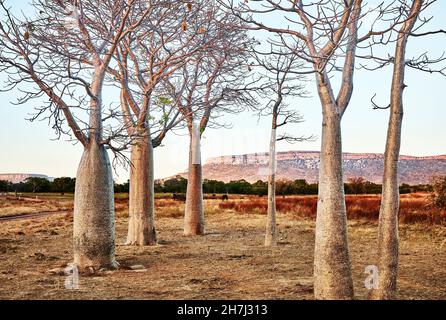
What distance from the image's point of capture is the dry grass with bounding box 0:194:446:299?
770cm

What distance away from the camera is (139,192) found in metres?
13.8

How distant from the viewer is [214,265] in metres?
10.4

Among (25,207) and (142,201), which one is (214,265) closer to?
(142,201)

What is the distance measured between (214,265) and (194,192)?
662 cm

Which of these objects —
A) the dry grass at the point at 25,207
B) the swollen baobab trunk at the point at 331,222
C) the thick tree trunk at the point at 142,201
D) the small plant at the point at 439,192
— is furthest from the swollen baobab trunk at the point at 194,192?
the dry grass at the point at 25,207

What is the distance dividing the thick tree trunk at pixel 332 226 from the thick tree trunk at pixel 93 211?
4.47 m

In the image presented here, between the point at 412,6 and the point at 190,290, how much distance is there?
16.1ft

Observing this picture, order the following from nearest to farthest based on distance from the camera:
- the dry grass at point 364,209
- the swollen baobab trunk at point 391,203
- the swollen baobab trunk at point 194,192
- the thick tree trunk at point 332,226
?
the swollen baobab trunk at point 391,203 → the thick tree trunk at point 332,226 → the swollen baobab trunk at point 194,192 → the dry grass at point 364,209

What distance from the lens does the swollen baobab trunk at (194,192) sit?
55.1ft

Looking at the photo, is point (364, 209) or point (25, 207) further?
Answer: point (25, 207)

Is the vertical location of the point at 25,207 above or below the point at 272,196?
below

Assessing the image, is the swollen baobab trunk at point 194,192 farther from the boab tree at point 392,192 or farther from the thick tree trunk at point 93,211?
the boab tree at point 392,192

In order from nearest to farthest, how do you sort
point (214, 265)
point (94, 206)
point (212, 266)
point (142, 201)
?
point (94, 206), point (212, 266), point (214, 265), point (142, 201)

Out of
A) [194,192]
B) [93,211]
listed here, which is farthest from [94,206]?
[194,192]
